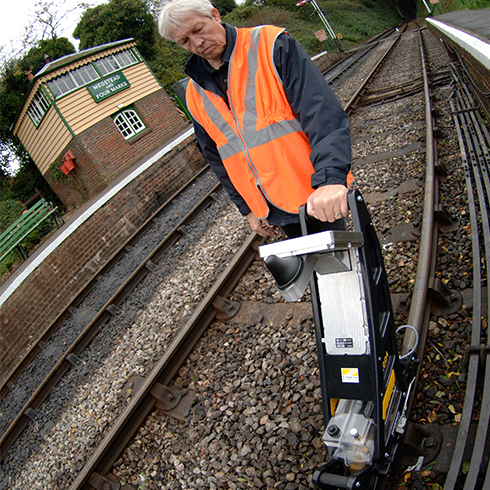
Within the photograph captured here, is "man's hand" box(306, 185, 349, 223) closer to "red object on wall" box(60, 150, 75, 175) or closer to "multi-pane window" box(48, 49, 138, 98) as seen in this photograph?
"red object on wall" box(60, 150, 75, 175)

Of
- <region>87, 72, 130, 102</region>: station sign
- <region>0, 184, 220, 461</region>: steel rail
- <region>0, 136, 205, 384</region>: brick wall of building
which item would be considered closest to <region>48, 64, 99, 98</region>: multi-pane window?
<region>87, 72, 130, 102</region>: station sign

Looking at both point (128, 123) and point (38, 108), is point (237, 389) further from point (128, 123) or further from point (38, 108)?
point (38, 108)

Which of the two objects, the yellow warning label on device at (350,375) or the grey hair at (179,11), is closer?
the yellow warning label on device at (350,375)

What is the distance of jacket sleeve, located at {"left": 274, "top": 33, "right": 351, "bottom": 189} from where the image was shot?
174cm

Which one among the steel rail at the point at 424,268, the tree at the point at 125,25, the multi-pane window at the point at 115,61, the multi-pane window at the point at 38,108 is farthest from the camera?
the tree at the point at 125,25

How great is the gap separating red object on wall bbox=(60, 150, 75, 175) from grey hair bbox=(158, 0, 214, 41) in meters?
14.2

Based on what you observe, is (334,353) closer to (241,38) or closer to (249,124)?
(249,124)

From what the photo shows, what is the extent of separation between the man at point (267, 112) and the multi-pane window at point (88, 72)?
1420 cm

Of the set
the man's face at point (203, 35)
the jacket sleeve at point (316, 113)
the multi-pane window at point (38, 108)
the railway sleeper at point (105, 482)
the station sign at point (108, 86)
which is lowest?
the railway sleeper at point (105, 482)

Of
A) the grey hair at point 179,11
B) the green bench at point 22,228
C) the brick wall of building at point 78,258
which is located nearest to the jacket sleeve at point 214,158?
the grey hair at point 179,11

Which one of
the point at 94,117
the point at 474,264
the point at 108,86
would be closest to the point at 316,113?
the point at 474,264

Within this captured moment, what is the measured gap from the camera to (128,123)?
15297 millimetres

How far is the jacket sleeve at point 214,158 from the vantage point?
2533 millimetres

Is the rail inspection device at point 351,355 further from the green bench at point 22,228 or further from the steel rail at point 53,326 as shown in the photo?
the green bench at point 22,228
